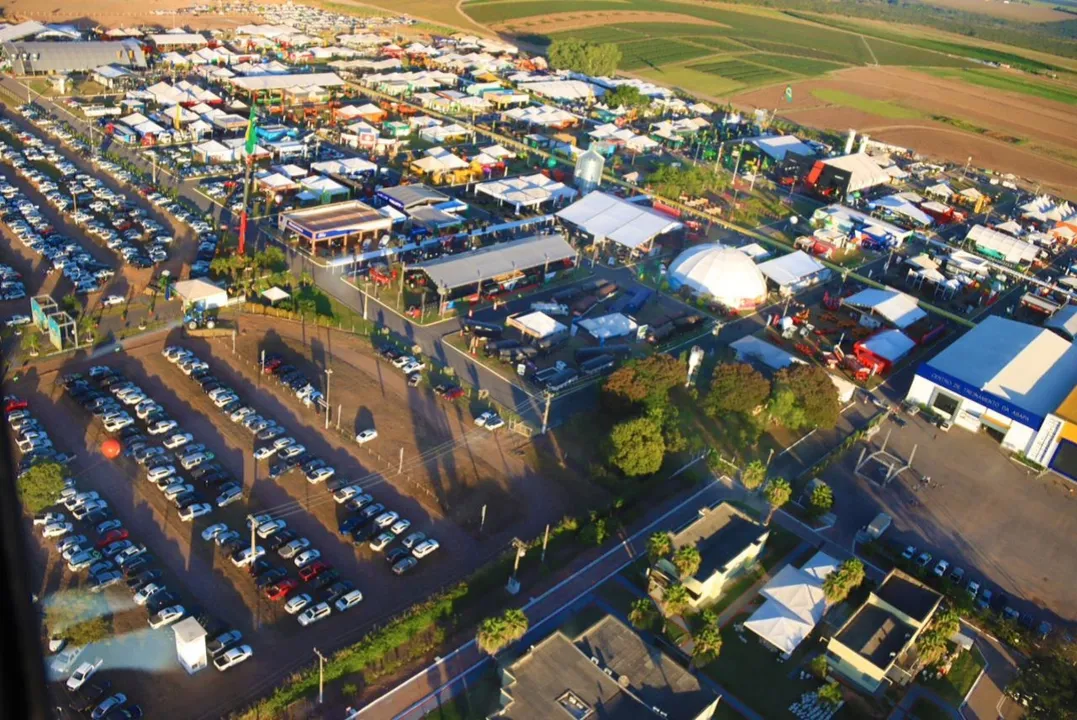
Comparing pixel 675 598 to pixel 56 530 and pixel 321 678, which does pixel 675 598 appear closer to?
pixel 321 678

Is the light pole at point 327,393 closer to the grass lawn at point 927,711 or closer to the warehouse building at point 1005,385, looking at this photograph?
the grass lawn at point 927,711

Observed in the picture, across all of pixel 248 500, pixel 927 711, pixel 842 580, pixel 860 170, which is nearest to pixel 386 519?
pixel 248 500

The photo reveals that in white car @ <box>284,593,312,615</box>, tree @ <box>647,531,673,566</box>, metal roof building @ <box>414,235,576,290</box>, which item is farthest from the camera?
metal roof building @ <box>414,235,576,290</box>

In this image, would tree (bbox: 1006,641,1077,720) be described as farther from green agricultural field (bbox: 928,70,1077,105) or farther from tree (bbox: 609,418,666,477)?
green agricultural field (bbox: 928,70,1077,105)

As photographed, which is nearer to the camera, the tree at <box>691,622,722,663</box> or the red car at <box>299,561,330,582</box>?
the tree at <box>691,622,722,663</box>

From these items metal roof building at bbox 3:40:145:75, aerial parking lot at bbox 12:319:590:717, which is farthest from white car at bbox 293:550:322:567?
metal roof building at bbox 3:40:145:75

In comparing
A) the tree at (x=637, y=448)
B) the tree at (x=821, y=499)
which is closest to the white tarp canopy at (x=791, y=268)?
the tree at (x=821, y=499)

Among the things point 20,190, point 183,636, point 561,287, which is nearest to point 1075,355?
point 561,287
